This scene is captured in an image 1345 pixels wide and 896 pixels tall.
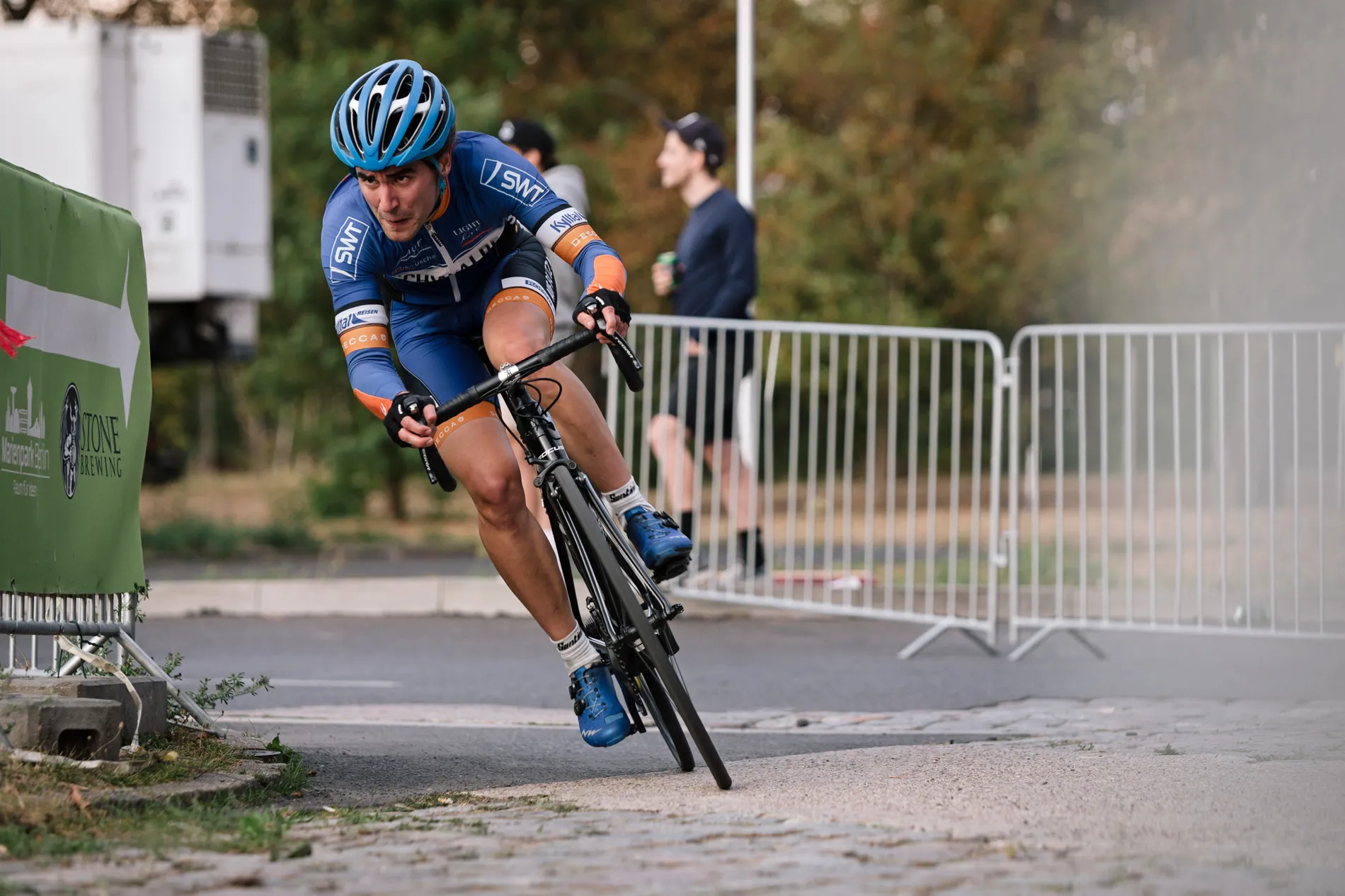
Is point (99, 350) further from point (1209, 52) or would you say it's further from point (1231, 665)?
point (1209, 52)

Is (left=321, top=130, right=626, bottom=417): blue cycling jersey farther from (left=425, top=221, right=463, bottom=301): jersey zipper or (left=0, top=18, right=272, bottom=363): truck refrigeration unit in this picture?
(left=0, top=18, right=272, bottom=363): truck refrigeration unit

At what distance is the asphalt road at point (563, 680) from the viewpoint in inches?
241

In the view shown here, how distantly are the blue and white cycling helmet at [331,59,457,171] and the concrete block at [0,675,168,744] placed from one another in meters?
1.57

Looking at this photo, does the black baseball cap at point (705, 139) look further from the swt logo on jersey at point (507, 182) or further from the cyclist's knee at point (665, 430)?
the swt logo on jersey at point (507, 182)

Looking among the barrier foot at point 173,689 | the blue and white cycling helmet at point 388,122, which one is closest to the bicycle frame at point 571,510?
the blue and white cycling helmet at point 388,122

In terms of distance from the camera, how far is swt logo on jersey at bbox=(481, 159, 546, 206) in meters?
5.71

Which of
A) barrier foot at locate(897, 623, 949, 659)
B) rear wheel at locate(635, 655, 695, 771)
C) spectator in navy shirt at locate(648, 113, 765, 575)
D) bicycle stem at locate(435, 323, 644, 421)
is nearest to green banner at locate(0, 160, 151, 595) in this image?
bicycle stem at locate(435, 323, 644, 421)

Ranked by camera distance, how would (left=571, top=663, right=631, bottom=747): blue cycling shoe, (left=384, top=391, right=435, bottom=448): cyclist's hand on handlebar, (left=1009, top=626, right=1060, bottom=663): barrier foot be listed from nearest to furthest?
(left=384, top=391, right=435, bottom=448): cyclist's hand on handlebar, (left=571, top=663, right=631, bottom=747): blue cycling shoe, (left=1009, top=626, right=1060, bottom=663): barrier foot

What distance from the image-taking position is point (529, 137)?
33.5 feet

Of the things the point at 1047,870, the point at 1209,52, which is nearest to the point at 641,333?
the point at 1047,870

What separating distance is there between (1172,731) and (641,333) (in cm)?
563

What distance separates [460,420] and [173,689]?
118cm

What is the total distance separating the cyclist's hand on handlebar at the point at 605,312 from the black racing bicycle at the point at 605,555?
4 cm

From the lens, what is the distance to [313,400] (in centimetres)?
2145
